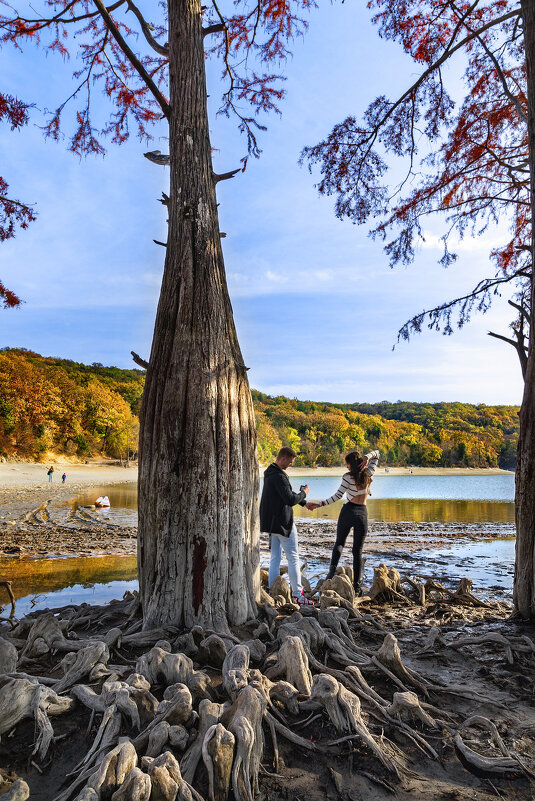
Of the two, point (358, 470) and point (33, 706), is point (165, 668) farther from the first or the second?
point (358, 470)

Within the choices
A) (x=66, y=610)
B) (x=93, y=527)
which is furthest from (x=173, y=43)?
(x=93, y=527)

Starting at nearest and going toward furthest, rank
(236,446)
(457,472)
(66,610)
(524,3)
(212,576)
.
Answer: (212,576)
(236,446)
(66,610)
(524,3)
(457,472)

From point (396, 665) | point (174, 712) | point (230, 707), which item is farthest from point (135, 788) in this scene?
point (396, 665)

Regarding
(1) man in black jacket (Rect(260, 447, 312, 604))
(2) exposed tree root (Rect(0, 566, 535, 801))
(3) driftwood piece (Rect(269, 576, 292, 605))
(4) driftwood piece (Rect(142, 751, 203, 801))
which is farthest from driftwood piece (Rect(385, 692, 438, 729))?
(1) man in black jacket (Rect(260, 447, 312, 604))

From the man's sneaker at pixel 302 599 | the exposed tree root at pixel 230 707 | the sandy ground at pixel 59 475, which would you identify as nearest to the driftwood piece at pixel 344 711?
the exposed tree root at pixel 230 707

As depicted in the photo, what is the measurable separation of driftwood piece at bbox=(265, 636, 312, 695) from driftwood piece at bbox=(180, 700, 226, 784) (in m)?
0.55

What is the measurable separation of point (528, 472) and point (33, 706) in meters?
4.65

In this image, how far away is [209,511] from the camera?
420cm

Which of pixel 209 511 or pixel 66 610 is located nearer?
pixel 209 511

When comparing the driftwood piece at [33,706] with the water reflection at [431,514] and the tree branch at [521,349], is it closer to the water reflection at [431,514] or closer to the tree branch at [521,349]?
the tree branch at [521,349]

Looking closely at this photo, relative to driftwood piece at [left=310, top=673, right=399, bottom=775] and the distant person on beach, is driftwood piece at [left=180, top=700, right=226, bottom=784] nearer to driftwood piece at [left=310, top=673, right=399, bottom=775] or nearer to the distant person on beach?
driftwood piece at [left=310, top=673, right=399, bottom=775]

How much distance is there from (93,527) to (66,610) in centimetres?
981

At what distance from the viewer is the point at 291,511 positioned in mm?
5898

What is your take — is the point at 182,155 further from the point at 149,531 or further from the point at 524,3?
the point at 524,3
